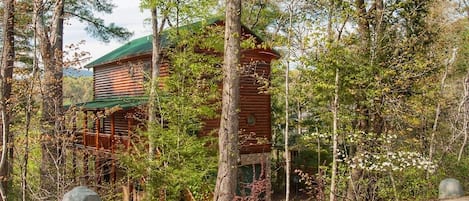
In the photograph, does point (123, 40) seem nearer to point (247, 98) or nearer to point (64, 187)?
point (247, 98)

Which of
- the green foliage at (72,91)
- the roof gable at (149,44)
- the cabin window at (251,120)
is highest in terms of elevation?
the roof gable at (149,44)

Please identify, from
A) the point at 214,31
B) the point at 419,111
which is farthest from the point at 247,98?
the point at 419,111

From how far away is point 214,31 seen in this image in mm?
13125

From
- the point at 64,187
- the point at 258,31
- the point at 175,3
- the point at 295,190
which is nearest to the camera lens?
the point at 64,187

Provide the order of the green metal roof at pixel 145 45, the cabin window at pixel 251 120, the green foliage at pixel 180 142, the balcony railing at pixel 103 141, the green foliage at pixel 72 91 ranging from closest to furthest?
the green foliage at pixel 72 91
the green foliage at pixel 180 142
the green metal roof at pixel 145 45
the balcony railing at pixel 103 141
the cabin window at pixel 251 120

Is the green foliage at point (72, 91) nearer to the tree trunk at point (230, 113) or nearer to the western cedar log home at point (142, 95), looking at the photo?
the western cedar log home at point (142, 95)

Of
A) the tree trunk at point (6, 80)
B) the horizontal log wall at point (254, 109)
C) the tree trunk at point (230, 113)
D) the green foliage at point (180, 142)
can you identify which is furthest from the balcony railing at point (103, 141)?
the tree trunk at point (230, 113)

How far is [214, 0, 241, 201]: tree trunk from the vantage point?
398 inches

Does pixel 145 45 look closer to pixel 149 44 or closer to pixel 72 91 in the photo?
pixel 149 44

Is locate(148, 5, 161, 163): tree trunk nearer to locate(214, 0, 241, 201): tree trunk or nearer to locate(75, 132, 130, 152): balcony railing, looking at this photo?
locate(214, 0, 241, 201): tree trunk

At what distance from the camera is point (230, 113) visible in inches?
404

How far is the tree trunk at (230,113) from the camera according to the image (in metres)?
10.1

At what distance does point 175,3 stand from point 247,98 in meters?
6.37

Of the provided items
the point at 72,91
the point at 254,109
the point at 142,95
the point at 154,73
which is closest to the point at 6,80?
the point at 154,73
